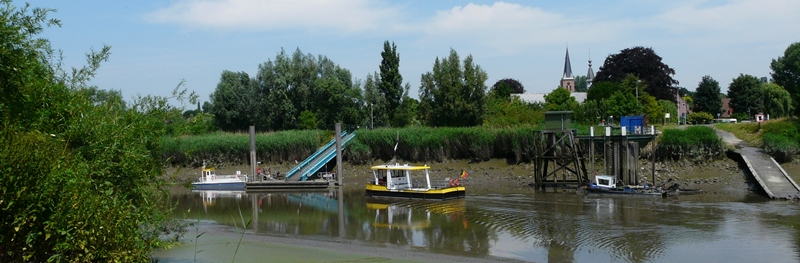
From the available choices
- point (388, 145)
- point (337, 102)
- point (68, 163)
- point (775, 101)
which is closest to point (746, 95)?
point (775, 101)

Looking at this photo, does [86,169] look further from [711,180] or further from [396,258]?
[711,180]

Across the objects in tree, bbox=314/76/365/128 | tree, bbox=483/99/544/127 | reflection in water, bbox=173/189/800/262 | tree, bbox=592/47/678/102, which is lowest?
reflection in water, bbox=173/189/800/262

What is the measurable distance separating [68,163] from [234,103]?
204 feet

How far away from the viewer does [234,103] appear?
73.3 m

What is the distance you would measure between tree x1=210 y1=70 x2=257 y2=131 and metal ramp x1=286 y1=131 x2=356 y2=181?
21089mm

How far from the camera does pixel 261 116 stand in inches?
2746

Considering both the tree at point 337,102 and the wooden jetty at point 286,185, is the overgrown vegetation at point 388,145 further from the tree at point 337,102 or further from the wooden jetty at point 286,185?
the tree at point 337,102

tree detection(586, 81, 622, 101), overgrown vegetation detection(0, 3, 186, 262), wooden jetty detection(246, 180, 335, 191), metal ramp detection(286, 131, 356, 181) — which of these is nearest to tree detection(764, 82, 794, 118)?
tree detection(586, 81, 622, 101)

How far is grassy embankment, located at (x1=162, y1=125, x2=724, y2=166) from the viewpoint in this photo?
140ft

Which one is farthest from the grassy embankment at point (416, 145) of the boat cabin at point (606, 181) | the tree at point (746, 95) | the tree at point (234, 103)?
the tree at point (746, 95)

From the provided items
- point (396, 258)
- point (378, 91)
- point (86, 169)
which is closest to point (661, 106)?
point (378, 91)

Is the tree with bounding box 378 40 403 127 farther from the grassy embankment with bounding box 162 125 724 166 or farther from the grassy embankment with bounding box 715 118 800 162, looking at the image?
the grassy embankment with bounding box 715 118 800 162

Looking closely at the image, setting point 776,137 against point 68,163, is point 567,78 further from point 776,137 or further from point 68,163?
point 68,163

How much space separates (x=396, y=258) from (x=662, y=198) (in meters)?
17.7
